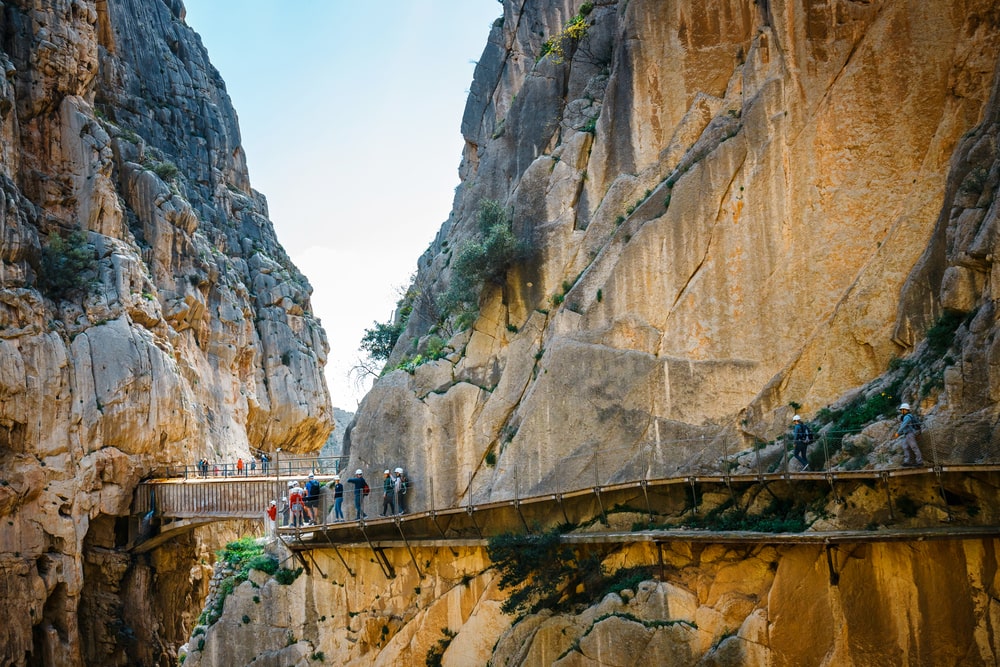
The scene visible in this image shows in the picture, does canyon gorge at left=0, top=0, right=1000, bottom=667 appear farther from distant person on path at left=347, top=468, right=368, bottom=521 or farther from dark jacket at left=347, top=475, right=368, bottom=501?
dark jacket at left=347, top=475, right=368, bottom=501

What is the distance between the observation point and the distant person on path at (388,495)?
25969 mm

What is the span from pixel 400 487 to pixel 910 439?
45.9 feet

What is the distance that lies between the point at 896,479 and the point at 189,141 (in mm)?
47717

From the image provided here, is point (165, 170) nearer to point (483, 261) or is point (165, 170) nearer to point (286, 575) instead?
point (483, 261)

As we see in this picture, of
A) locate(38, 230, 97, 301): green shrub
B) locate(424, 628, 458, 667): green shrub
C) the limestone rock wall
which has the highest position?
locate(38, 230, 97, 301): green shrub

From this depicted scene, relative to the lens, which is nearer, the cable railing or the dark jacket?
the cable railing

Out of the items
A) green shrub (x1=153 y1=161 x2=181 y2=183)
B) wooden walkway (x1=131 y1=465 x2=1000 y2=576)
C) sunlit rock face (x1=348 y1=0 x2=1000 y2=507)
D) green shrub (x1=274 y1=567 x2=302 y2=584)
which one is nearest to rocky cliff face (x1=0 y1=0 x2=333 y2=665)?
green shrub (x1=153 y1=161 x2=181 y2=183)

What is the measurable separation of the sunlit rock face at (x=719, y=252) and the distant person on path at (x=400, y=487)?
464 millimetres

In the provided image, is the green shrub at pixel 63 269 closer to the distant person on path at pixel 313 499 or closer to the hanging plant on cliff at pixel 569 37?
the distant person on path at pixel 313 499

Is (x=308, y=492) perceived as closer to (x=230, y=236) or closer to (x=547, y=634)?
(x=547, y=634)

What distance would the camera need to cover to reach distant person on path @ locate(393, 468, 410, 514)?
25.9 m

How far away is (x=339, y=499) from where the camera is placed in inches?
1051

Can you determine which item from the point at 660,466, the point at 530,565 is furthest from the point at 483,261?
the point at 530,565

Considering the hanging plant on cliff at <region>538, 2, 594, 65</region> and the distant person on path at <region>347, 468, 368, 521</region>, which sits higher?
the hanging plant on cliff at <region>538, 2, 594, 65</region>
